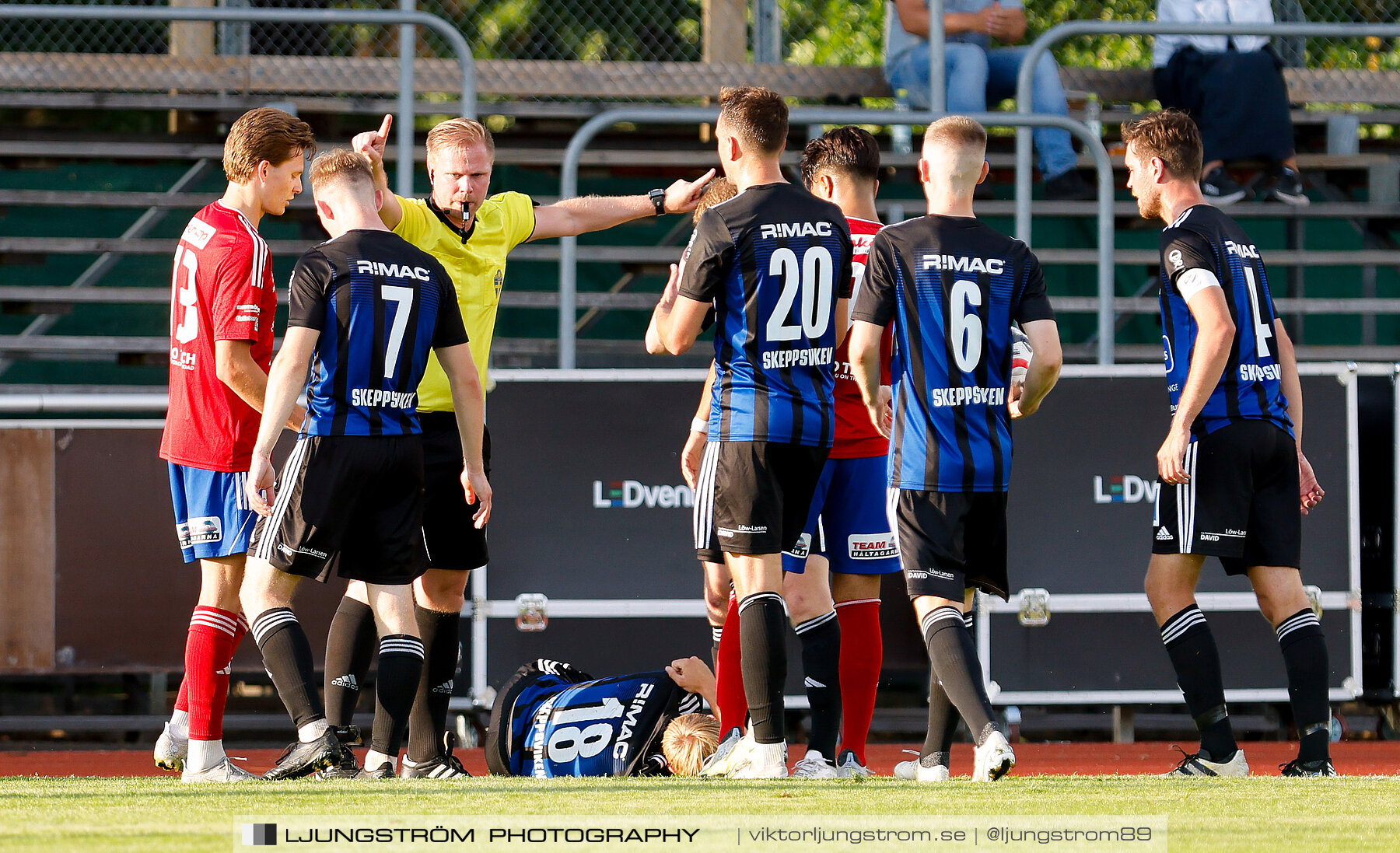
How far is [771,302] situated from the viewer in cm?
493

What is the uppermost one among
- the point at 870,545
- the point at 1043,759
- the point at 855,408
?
the point at 855,408

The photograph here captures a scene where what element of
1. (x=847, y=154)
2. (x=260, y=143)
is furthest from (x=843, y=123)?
(x=260, y=143)

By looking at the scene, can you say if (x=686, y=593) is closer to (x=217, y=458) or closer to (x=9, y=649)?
(x=217, y=458)

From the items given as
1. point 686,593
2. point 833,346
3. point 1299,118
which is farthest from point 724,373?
point 1299,118

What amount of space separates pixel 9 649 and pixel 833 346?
4195mm

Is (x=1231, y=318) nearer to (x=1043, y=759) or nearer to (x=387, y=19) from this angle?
(x=1043, y=759)

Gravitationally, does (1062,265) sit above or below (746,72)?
below

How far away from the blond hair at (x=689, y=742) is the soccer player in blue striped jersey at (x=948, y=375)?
2.75 feet

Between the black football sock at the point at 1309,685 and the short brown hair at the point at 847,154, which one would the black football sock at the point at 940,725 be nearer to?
the black football sock at the point at 1309,685

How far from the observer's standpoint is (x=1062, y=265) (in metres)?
10.8

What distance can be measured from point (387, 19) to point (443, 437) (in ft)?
10.7

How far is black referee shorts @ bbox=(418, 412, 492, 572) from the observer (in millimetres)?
5367

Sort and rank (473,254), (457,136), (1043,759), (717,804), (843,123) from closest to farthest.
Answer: (717,804) < (457,136) < (473,254) < (1043,759) < (843,123)

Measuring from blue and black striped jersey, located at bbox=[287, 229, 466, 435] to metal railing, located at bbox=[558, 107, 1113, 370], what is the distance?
8.05ft
